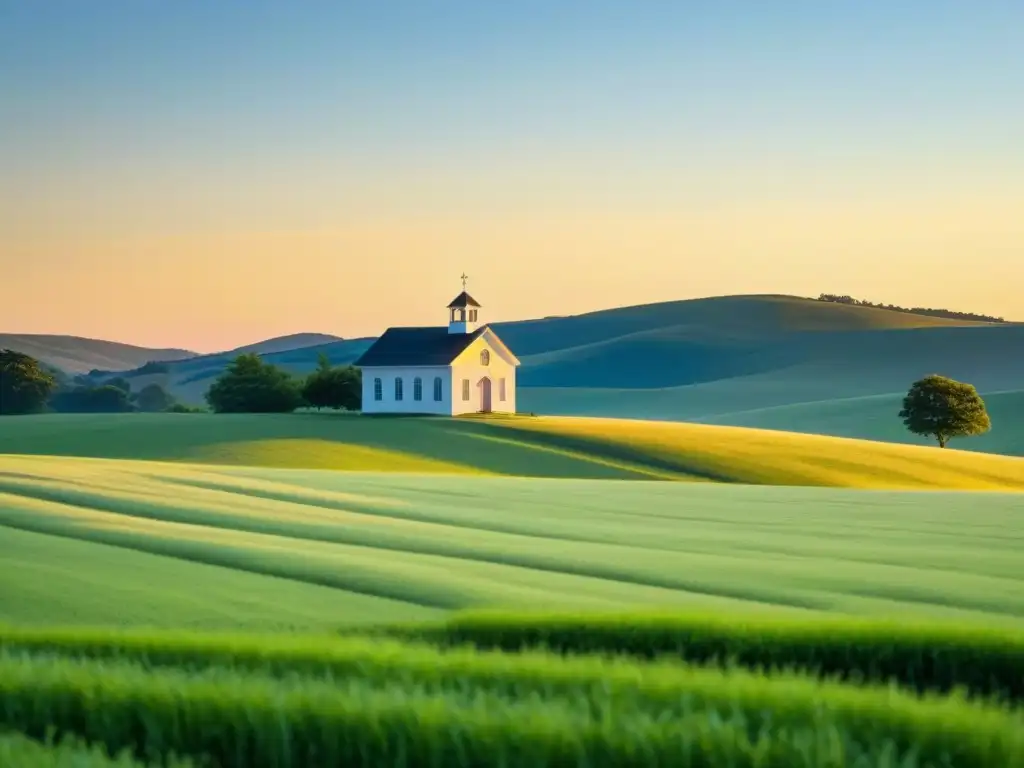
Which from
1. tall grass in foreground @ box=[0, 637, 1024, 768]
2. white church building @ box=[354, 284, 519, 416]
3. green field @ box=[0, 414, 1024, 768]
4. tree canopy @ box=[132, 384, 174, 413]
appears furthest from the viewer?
tree canopy @ box=[132, 384, 174, 413]

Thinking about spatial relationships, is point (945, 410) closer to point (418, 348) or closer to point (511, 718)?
point (418, 348)

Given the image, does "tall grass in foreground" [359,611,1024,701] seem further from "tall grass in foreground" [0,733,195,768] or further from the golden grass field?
"tall grass in foreground" [0,733,195,768]

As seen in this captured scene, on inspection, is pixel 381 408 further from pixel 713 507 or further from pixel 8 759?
pixel 8 759

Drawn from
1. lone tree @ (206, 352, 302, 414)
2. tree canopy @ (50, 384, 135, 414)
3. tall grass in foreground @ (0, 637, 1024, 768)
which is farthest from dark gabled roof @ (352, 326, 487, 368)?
tall grass in foreground @ (0, 637, 1024, 768)

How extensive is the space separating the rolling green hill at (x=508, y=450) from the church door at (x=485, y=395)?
21.0 ft

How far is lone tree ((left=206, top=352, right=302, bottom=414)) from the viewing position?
7762 cm

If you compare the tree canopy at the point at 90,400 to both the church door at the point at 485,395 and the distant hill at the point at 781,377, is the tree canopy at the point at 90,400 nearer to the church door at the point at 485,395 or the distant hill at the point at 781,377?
the distant hill at the point at 781,377

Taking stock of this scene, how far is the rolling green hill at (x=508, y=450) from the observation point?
5178 centimetres

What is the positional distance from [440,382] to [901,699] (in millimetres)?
62357

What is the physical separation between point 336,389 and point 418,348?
8.22 meters

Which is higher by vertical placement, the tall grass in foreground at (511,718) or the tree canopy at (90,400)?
the tree canopy at (90,400)

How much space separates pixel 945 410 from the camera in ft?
258

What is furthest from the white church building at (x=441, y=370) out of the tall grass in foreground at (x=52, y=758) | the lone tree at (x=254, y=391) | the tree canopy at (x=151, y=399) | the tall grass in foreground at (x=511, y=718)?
the tree canopy at (x=151, y=399)

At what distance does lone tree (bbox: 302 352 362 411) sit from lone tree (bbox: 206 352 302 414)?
127cm
